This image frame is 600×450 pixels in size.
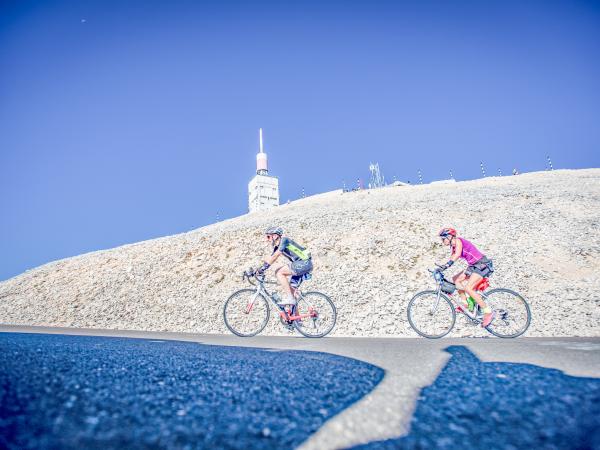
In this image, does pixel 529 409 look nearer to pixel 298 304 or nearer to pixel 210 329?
pixel 298 304

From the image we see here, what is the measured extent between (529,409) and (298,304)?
7.92m

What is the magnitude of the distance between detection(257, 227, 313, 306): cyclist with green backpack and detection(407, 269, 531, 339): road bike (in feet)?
11.9

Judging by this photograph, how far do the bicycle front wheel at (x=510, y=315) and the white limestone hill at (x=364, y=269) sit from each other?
0.69 m

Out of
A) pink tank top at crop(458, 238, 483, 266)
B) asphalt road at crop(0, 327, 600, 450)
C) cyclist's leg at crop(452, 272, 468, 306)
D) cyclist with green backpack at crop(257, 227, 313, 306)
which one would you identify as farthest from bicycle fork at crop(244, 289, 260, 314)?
pink tank top at crop(458, 238, 483, 266)

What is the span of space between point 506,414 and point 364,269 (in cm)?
1396

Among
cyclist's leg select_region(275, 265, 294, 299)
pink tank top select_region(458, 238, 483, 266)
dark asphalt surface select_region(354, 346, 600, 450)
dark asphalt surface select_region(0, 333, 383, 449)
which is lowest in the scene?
dark asphalt surface select_region(354, 346, 600, 450)

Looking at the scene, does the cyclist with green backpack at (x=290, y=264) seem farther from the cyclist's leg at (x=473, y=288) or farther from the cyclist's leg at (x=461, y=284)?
the cyclist's leg at (x=473, y=288)

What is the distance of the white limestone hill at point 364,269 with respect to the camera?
1212 cm

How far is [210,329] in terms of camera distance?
12812 millimetres

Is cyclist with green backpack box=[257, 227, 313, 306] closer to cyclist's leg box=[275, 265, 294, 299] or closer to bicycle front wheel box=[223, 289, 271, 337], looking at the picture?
cyclist's leg box=[275, 265, 294, 299]

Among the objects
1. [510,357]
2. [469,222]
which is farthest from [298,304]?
[469,222]

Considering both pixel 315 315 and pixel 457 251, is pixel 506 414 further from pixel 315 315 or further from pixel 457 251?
pixel 457 251

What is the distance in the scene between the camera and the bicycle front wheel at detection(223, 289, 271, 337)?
31.4 feet

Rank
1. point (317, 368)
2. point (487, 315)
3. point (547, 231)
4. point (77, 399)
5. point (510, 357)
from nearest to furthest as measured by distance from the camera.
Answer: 1. point (77, 399)
2. point (317, 368)
3. point (510, 357)
4. point (487, 315)
5. point (547, 231)
